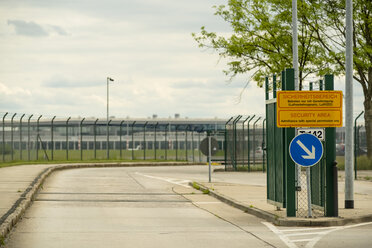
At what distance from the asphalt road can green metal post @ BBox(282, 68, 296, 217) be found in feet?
2.15

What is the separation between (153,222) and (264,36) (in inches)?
1012

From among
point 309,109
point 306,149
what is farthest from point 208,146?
point 306,149

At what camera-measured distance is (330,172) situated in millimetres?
14773

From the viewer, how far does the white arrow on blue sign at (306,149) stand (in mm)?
13961

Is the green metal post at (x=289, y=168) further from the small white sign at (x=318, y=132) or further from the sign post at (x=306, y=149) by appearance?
the sign post at (x=306, y=149)

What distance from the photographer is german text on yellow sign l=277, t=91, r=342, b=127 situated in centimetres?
1440

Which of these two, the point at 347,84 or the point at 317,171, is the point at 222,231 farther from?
the point at 347,84

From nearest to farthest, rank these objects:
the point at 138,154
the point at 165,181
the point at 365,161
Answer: the point at 165,181
the point at 365,161
the point at 138,154

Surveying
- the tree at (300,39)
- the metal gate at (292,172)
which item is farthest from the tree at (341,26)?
the metal gate at (292,172)

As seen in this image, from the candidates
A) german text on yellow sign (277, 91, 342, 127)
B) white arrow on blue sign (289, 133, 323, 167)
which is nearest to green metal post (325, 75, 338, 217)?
german text on yellow sign (277, 91, 342, 127)

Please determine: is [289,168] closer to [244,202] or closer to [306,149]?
[306,149]

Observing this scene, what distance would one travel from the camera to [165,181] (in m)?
28.7

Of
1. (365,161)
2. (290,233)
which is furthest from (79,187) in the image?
(365,161)

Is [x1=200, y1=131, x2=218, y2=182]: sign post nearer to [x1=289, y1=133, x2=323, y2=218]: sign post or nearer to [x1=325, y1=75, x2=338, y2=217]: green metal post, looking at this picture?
[x1=325, y1=75, x2=338, y2=217]: green metal post
